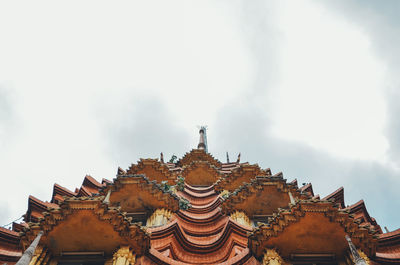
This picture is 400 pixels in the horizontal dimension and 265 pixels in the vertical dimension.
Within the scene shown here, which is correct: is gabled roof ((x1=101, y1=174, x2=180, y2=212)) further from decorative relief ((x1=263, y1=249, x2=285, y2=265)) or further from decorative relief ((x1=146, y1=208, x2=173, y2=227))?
decorative relief ((x1=263, y1=249, x2=285, y2=265))

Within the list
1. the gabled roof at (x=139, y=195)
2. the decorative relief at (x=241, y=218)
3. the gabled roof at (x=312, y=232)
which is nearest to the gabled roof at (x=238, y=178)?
Answer: the decorative relief at (x=241, y=218)

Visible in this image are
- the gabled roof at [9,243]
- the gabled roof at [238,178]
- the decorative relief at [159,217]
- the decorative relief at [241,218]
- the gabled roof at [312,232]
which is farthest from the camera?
the gabled roof at [238,178]

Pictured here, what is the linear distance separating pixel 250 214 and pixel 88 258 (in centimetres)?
745

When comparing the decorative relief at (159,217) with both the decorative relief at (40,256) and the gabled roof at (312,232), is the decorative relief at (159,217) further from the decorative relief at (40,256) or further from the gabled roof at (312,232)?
the gabled roof at (312,232)

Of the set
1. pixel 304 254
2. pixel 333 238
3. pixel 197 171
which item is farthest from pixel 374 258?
pixel 197 171

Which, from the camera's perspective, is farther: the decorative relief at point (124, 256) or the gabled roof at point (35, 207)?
the gabled roof at point (35, 207)

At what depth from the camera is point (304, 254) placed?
1071 cm

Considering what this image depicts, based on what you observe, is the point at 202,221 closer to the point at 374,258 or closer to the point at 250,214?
the point at 250,214

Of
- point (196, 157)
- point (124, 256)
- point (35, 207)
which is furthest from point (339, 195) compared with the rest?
point (196, 157)

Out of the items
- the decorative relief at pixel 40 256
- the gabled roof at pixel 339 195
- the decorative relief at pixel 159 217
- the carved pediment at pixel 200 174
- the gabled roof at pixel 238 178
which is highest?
the carved pediment at pixel 200 174

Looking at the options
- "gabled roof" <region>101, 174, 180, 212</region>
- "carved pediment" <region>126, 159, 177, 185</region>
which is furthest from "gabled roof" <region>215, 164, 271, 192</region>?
"gabled roof" <region>101, 174, 180, 212</region>

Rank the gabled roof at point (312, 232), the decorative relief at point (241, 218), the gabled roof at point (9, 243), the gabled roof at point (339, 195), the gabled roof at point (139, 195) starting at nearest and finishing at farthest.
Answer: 1. the gabled roof at point (312, 232)
2. the gabled roof at point (9, 243)
3. the decorative relief at point (241, 218)
4. the gabled roof at point (139, 195)
5. the gabled roof at point (339, 195)

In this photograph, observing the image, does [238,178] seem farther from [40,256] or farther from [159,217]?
[40,256]

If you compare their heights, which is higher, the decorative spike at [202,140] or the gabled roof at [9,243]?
the decorative spike at [202,140]
